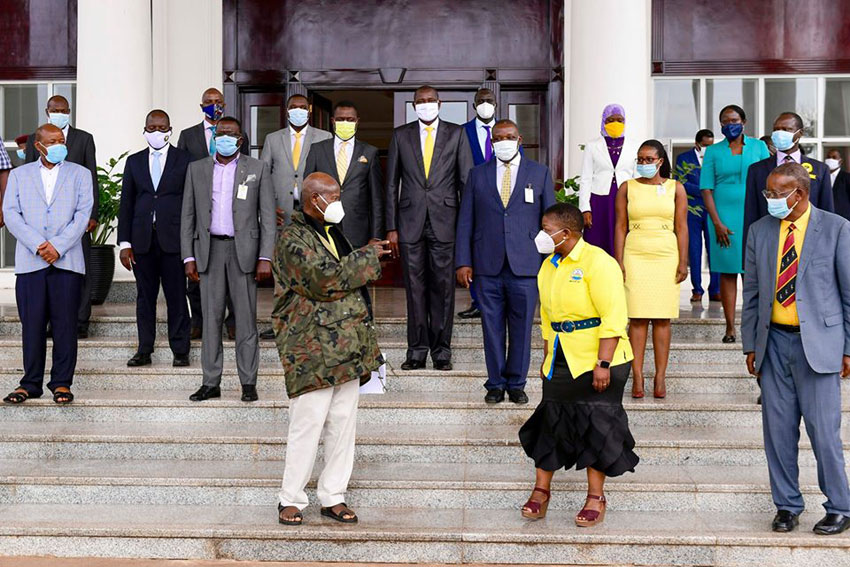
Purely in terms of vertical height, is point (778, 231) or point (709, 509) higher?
point (778, 231)

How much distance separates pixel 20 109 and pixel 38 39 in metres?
0.90

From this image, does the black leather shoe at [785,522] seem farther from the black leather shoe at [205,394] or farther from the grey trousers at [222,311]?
the black leather shoe at [205,394]

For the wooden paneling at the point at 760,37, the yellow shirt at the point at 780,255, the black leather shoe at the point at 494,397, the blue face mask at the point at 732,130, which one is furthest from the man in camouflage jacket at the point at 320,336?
the wooden paneling at the point at 760,37

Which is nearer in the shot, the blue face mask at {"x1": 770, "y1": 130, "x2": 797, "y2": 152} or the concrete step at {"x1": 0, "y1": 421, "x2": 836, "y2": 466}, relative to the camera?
the concrete step at {"x1": 0, "y1": 421, "x2": 836, "y2": 466}

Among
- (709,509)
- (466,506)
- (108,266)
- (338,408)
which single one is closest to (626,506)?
(709,509)

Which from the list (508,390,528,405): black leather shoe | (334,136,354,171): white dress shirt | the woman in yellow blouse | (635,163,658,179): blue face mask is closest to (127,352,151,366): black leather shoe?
(334,136,354,171): white dress shirt

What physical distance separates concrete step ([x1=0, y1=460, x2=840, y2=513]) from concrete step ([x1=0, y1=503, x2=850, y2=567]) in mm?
167

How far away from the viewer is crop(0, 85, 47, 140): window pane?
1394 cm

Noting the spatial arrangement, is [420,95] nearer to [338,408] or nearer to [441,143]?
[441,143]

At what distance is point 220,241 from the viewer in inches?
327

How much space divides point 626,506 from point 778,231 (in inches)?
74.1

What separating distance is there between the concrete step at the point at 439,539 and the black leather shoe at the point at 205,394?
5.19ft

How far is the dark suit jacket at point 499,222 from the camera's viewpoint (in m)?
8.08

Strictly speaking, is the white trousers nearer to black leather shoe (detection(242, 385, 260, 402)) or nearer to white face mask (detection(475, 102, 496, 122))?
black leather shoe (detection(242, 385, 260, 402))
